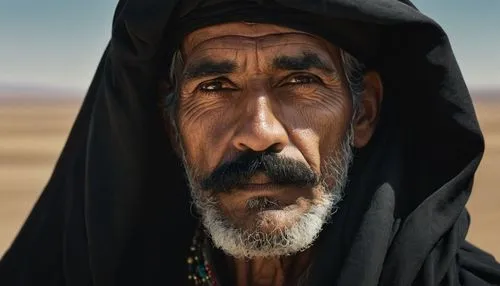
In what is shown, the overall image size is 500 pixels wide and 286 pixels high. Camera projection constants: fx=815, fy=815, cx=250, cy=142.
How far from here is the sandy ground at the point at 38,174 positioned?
12469 mm

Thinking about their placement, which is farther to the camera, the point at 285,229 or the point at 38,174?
the point at 38,174

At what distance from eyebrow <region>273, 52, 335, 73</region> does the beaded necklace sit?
75 centimetres

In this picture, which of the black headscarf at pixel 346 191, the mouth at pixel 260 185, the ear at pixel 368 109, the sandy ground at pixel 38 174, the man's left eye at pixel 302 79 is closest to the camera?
the black headscarf at pixel 346 191

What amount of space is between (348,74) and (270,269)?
77cm

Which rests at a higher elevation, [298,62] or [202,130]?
[298,62]

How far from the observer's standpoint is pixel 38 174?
18703 mm

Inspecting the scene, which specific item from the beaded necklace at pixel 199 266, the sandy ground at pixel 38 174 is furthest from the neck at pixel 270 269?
the sandy ground at pixel 38 174

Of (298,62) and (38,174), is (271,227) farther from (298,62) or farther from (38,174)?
(38,174)

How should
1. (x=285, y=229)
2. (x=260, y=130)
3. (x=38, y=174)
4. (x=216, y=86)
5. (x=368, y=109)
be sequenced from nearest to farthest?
(x=260, y=130), (x=285, y=229), (x=216, y=86), (x=368, y=109), (x=38, y=174)

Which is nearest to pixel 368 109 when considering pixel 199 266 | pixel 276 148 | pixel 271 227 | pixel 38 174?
pixel 276 148

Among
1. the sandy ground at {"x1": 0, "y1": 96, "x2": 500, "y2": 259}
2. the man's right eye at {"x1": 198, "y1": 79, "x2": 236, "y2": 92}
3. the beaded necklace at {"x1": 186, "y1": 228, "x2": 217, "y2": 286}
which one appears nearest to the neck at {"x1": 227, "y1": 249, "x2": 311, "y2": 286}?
the beaded necklace at {"x1": 186, "y1": 228, "x2": 217, "y2": 286}

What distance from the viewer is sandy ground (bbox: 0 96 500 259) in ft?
40.9

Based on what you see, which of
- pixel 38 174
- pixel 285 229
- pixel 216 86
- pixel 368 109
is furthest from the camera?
pixel 38 174

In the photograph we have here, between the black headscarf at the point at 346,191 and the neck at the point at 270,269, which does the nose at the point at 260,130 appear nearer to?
the black headscarf at the point at 346,191
